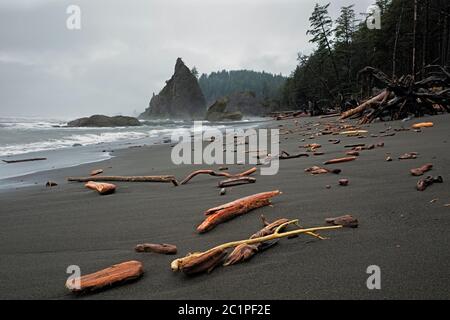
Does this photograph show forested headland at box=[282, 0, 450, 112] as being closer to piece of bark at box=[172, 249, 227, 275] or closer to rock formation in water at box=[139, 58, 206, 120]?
piece of bark at box=[172, 249, 227, 275]

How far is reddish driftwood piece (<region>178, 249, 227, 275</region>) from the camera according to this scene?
5.11 ft

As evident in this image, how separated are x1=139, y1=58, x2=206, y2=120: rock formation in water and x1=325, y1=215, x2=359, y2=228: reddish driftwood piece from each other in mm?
100615

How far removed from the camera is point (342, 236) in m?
1.85

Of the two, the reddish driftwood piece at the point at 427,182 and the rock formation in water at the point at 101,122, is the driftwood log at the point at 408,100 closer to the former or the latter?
the reddish driftwood piece at the point at 427,182

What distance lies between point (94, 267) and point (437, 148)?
4.37m

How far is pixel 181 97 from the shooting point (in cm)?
10612

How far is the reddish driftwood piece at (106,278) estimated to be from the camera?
1.50 metres

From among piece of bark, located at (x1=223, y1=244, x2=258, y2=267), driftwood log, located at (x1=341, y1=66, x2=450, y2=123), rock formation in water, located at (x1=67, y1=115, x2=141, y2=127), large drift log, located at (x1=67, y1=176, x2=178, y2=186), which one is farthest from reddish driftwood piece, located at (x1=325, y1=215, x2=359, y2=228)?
rock formation in water, located at (x1=67, y1=115, x2=141, y2=127)

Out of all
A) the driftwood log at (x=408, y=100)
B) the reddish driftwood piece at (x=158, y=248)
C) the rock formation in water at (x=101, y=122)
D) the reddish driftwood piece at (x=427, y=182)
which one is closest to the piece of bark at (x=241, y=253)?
the reddish driftwood piece at (x=158, y=248)

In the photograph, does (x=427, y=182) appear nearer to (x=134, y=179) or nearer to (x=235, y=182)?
(x=235, y=182)

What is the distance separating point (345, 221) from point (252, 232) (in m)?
0.56

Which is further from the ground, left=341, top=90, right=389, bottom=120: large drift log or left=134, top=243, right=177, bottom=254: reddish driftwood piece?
left=341, top=90, right=389, bottom=120: large drift log

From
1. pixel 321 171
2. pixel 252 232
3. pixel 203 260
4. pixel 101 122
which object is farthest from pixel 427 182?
pixel 101 122
